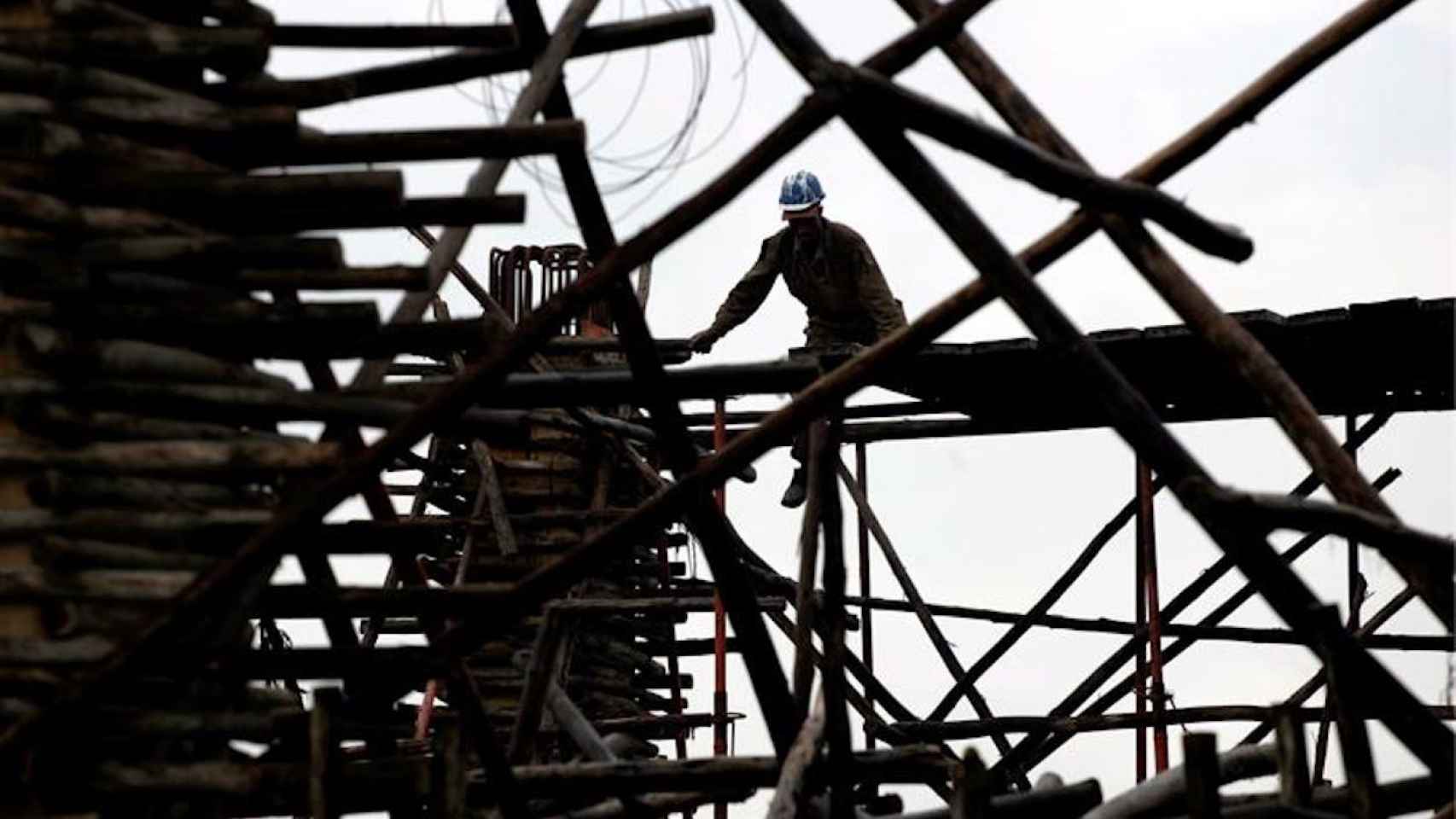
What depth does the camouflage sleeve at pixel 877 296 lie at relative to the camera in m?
22.4

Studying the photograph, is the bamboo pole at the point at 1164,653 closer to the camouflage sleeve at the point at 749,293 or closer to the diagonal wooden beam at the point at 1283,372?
the camouflage sleeve at the point at 749,293

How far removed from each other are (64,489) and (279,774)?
1288mm

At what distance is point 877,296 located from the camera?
22516mm

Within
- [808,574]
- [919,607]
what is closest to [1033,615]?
[919,607]

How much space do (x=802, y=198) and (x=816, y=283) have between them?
0.57 meters

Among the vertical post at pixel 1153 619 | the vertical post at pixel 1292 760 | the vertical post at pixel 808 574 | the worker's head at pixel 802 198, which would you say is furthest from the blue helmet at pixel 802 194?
the vertical post at pixel 1292 760

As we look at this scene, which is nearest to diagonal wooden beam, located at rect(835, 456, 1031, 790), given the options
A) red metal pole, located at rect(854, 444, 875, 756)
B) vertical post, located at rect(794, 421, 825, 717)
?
red metal pole, located at rect(854, 444, 875, 756)

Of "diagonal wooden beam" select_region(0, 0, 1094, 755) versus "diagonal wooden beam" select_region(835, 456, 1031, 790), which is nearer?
"diagonal wooden beam" select_region(0, 0, 1094, 755)

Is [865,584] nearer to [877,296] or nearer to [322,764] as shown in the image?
[877,296]

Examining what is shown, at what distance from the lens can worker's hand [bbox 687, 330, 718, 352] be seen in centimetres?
2228

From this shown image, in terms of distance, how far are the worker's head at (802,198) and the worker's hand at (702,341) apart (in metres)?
0.97

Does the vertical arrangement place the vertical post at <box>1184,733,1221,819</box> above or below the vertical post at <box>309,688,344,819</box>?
below

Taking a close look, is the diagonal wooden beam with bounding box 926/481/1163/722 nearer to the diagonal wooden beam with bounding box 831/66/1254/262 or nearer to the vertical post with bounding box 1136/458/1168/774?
the vertical post with bounding box 1136/458/1168/774

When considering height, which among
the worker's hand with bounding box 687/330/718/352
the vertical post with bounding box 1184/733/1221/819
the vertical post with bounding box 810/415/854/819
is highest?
the worker's hand with bounding box 687/330/718/352
